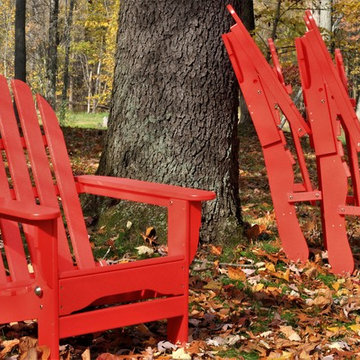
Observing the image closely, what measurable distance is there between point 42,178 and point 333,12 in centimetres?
1237

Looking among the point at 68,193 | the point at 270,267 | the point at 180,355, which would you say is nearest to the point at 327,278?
the point at 270,267

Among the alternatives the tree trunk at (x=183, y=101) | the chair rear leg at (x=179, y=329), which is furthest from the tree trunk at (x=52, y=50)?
the chair rear leg at (x=179, y=329)

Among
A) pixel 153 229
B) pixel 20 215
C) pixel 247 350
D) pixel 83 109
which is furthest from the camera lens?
pixel 83 109

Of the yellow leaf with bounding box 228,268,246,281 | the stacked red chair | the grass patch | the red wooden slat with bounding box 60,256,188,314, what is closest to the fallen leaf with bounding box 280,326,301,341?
the red wooden slat with bounding box 60,256,188,314

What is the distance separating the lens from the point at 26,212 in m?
2.66

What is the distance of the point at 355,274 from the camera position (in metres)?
4.89

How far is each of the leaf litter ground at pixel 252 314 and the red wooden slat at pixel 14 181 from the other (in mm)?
347

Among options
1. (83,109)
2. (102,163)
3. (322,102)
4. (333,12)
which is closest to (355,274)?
(322,102)

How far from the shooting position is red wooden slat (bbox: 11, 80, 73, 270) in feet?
12.7

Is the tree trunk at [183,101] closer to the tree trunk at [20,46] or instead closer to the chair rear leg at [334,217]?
the chair rear leg at [334,217]

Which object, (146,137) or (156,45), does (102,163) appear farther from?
(156,45)

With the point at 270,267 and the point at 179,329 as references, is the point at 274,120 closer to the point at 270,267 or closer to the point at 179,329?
the point at 270,267

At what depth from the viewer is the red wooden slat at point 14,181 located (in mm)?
3506

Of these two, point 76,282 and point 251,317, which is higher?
point 76,282
